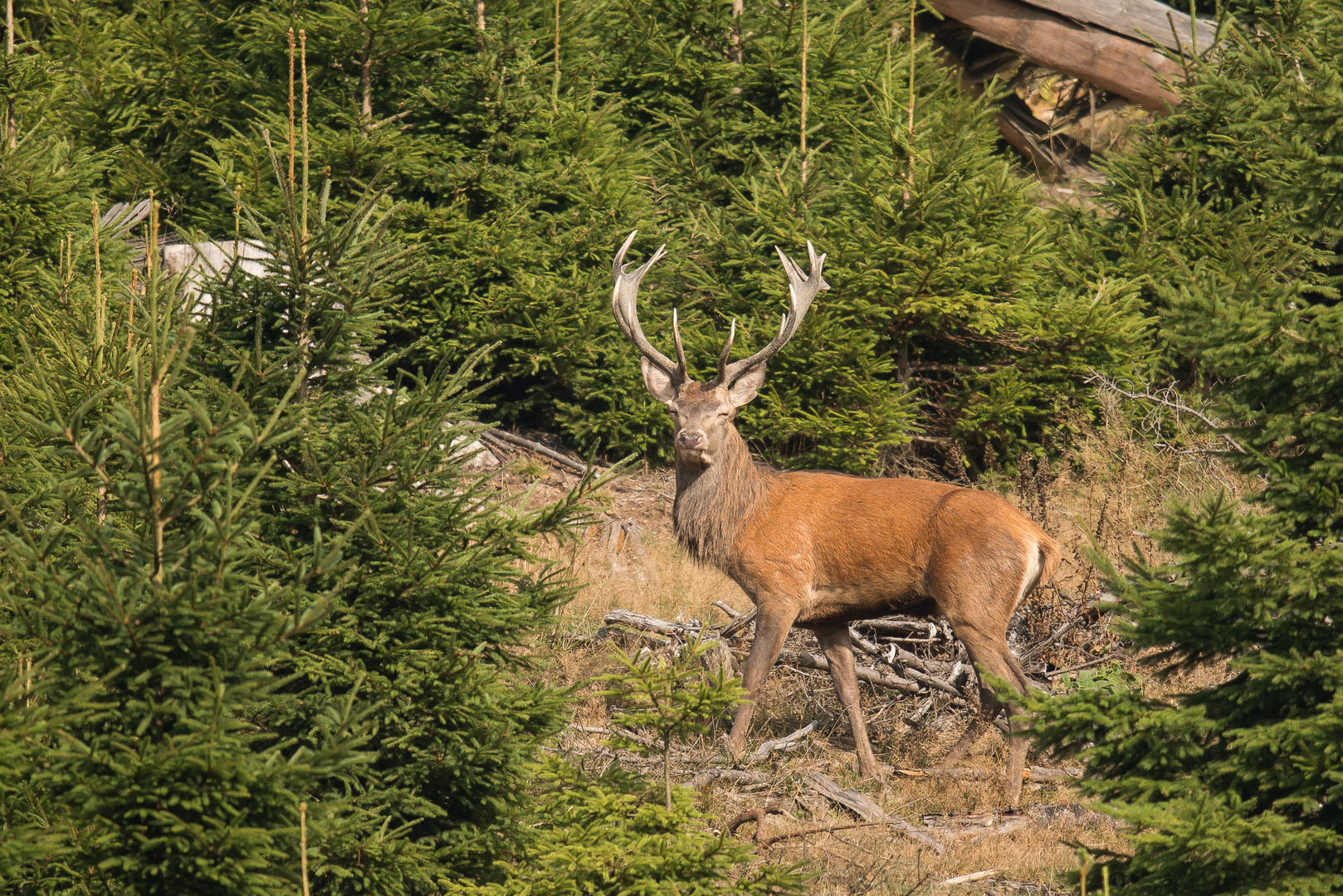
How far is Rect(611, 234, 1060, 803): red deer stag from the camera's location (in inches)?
287

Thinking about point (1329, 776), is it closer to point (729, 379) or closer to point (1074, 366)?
point (729, 379)

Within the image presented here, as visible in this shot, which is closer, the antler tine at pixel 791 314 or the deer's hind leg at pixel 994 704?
the deer's hind leg at pixel 994 704

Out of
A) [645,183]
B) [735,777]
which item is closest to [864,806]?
[735,777]

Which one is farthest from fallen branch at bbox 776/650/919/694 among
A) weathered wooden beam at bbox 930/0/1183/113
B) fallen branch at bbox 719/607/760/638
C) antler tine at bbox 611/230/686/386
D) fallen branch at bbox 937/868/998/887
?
weathered wooden beam at bbox 930/0/1183/113

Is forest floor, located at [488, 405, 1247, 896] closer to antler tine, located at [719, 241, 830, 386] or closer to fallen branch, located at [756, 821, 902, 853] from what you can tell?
fallen branch, located at [756, 821, 902, 853]

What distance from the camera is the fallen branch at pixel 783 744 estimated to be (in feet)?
24.1

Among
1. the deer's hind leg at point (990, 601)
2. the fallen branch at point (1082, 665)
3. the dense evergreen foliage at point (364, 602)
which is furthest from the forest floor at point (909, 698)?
the deer's hind leg at point (990, 601)

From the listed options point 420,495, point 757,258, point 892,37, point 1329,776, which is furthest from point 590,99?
point 1329,776

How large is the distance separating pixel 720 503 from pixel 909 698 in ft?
6.02

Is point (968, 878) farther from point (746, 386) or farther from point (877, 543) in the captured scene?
point (746, 386)

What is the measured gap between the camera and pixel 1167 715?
4.14 metres

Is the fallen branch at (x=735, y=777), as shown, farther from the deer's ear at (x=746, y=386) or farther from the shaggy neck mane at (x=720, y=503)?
the deer's ear at (x=746, y=386)

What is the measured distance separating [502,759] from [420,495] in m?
1.08

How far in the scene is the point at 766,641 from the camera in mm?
7637
